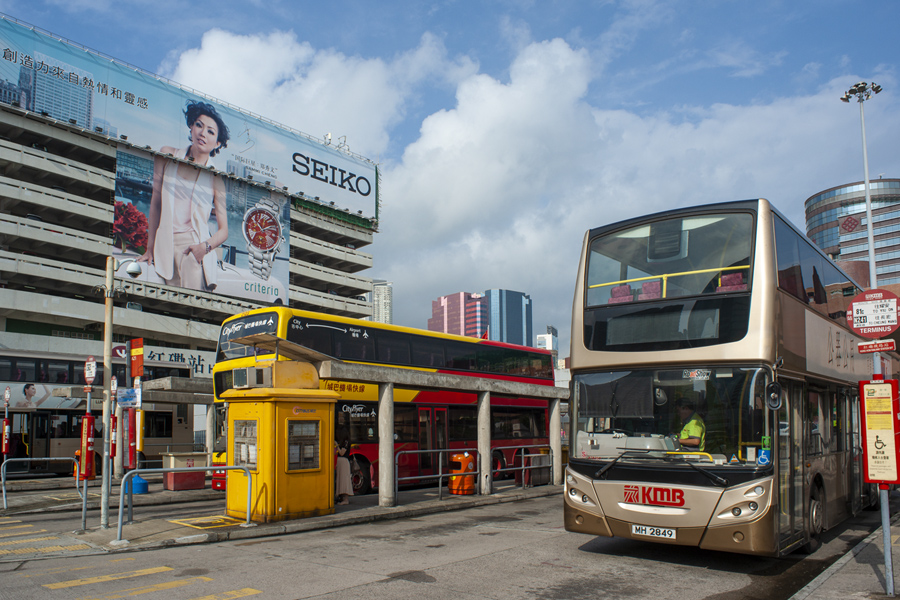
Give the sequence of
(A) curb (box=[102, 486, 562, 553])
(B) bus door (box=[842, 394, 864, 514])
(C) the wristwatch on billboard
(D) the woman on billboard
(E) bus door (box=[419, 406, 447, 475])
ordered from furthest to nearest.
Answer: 1. (C) the wristwatch on billboard
2. (D) the woman on billboard
3. (E) bus door (box=[419, 406, 447, 475])
4. (B) bus door (box=[842, 394, 864, 514])
5. (A) curb (box=[102, 486, 562, 553])

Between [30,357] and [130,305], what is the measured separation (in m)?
29.2

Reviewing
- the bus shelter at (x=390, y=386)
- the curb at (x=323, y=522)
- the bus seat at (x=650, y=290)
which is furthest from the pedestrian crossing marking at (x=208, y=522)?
the bus seat at (x=650, y=290)

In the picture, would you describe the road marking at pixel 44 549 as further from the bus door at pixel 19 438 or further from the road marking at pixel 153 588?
the bus door at pixel 19 438

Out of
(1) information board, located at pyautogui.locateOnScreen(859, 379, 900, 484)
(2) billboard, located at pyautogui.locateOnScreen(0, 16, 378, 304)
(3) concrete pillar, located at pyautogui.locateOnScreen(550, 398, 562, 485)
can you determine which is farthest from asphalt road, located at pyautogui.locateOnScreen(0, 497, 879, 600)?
(2) billboard, located at pyautogui.locateOnScreen(0, 16, 378, 304)

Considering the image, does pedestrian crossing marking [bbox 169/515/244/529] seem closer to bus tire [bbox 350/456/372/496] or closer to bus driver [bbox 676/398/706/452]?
bus tire [bbox 350/456/372/496]

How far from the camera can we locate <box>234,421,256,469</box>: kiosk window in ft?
39.0

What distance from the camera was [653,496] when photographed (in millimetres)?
8062

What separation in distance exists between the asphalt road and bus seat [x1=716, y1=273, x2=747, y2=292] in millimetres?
3316

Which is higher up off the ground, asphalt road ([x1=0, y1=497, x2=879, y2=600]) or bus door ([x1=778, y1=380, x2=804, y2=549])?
bus door ([x1=778, y1=380, x2=804, y2=549])

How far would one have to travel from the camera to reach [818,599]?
6.81 metres

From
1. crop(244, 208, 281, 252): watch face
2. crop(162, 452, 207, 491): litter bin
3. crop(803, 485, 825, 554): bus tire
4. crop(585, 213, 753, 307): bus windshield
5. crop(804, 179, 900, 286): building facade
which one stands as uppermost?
crop(804, 179, 900, 286): building facade

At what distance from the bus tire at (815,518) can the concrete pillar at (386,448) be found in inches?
291

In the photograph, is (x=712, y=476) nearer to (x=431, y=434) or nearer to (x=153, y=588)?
(x=153, y=588)

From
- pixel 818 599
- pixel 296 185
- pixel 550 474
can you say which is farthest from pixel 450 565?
pixel 296 185
